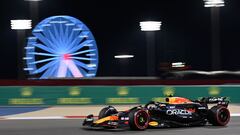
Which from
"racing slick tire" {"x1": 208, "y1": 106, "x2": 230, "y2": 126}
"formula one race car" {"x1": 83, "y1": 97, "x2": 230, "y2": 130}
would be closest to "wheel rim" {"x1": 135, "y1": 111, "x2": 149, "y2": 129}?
"formula one race car" {"x1": 83, "y1": 97, "x2": 230, "y2": 130}

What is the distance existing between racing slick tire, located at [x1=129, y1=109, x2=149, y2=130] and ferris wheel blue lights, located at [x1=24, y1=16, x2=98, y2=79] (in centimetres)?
2507

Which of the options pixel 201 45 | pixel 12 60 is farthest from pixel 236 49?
pixel 12 60

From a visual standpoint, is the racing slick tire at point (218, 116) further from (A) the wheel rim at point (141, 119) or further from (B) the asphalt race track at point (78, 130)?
(A) the wheel rim at point (141, 119)

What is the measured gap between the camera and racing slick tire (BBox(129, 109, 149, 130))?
1082cm

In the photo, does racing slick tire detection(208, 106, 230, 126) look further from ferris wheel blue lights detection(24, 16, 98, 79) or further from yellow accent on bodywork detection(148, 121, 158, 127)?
ferris wheel blue lights detection(24, 16, 98, 79)

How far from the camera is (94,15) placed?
7844cm

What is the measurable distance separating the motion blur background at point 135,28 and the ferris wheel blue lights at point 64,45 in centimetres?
3434

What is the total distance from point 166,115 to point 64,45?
25.8 metres

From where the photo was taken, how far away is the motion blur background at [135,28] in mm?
73562

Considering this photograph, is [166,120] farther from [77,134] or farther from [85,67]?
[85,67]

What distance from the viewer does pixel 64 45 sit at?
36.6 m

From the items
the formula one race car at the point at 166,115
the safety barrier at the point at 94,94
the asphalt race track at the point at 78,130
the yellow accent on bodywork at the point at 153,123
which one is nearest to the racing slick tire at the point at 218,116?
the formula one race car at the point at 166,115

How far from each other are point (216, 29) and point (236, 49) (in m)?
53.6

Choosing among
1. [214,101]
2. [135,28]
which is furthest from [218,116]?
[135,28]
